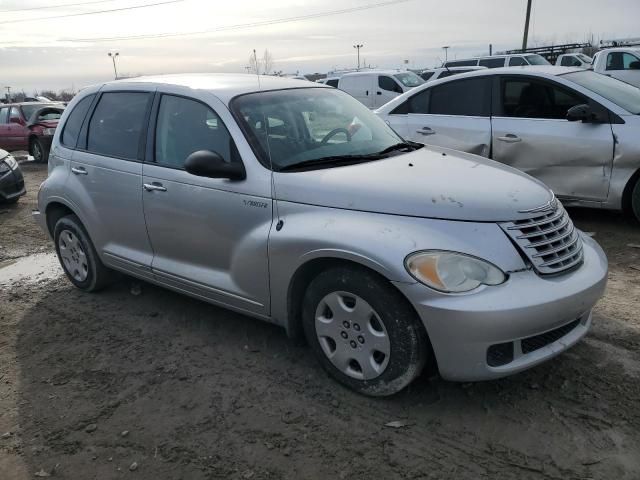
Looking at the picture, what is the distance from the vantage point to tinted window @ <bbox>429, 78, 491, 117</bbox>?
6477 millimetres

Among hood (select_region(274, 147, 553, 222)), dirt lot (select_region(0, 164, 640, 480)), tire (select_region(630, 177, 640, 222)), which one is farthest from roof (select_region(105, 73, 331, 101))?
tire (select_region(630, 177, 640, 222))

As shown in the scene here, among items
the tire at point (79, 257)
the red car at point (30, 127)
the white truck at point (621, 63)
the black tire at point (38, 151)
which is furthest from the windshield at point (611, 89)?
the black tire at point (38, 151)

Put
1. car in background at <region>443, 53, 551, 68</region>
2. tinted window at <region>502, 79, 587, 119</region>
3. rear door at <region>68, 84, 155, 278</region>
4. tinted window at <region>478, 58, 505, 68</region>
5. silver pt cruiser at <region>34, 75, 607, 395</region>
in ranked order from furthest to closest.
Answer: tinted window at <region>478, 58, 505, 68</region> < car in background at <region>443, 53, 551, 68</region> < tinted window at <region>502, 79, 587, 119</region> < rear door at <region>68, 84, 155, 278</region> < silver pt cruiser at <region>34, 75, 607, 395</region>

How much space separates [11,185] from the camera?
9.07 metres

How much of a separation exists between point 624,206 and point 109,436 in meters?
5.15

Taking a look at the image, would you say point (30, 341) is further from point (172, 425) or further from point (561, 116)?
point (561, 116)

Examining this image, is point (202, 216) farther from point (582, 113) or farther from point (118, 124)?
point (582, 113)

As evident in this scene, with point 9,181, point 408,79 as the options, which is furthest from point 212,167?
point 408,79

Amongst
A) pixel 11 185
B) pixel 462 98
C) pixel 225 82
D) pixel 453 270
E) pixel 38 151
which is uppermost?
pixel 225 82

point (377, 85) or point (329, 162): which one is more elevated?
point (329, 162)

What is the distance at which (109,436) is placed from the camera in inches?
120

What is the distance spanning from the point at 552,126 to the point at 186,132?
154 inches

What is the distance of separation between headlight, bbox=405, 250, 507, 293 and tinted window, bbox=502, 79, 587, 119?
12.5 ft

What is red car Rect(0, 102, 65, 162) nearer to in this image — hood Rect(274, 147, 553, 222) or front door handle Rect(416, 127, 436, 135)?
front door handle Rect(416, 127, 436, 135)
